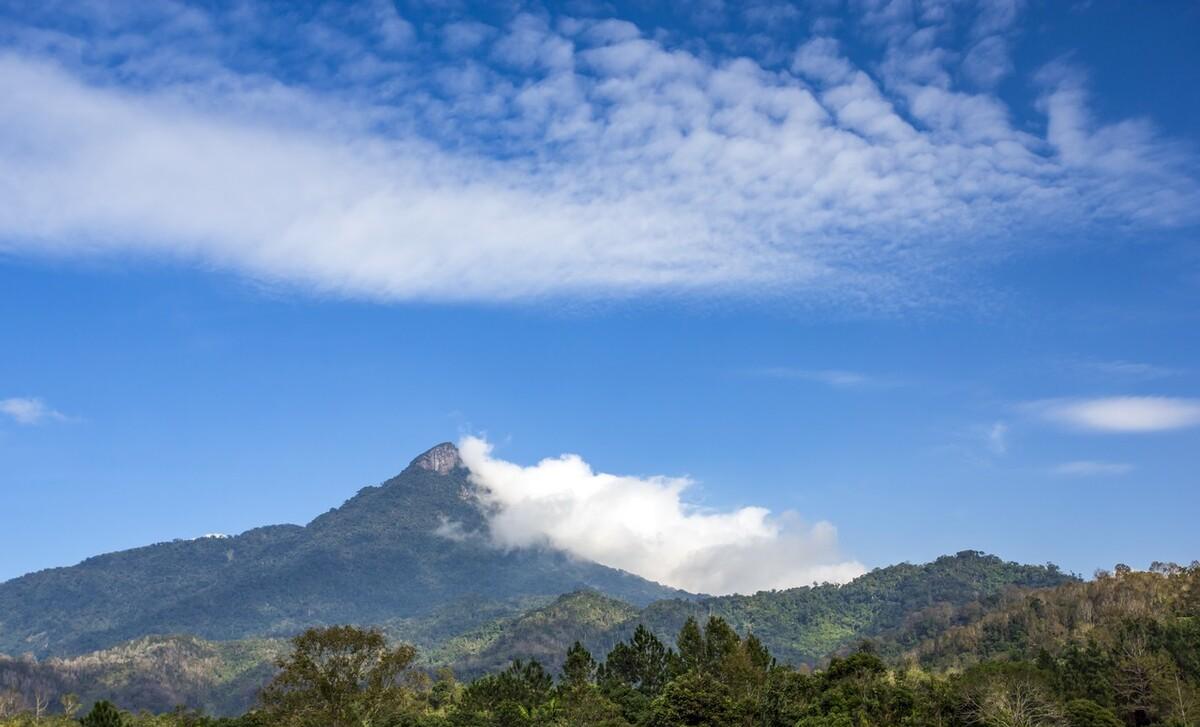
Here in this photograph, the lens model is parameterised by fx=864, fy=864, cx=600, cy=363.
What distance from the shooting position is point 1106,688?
90.1 m

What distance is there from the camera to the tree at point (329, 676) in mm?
80000

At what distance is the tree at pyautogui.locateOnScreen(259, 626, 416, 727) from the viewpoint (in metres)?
80.0

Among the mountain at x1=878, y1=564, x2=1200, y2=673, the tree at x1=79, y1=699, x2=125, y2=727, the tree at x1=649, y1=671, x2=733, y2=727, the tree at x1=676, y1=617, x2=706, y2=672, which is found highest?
the mountain at x1=878, y1=564, x2=1200, y2=673

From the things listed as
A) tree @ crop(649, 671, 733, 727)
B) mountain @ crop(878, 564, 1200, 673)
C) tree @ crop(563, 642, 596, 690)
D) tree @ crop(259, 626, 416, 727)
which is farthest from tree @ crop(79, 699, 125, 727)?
mountain @ crop(878, 564, 1200, 673)

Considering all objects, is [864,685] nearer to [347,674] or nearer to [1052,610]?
[347,674]

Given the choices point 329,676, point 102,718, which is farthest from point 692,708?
point 102,718

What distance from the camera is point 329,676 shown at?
81125mm

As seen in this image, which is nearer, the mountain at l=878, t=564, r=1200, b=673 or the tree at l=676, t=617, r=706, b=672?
the tree at l=676, t=617, r=706, b=672

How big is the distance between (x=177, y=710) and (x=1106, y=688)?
136m

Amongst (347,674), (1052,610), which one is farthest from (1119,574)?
(347,674)

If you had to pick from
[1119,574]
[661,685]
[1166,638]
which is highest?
[1119,574]

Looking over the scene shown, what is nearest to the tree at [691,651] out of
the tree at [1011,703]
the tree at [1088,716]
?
the tree at [1011,703]

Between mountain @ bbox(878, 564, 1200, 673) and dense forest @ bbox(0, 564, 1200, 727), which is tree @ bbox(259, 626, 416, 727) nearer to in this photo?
dense forest @ bbox(0, 564, 1200, 727)

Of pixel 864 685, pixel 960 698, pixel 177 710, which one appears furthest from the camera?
pixel 177 710
